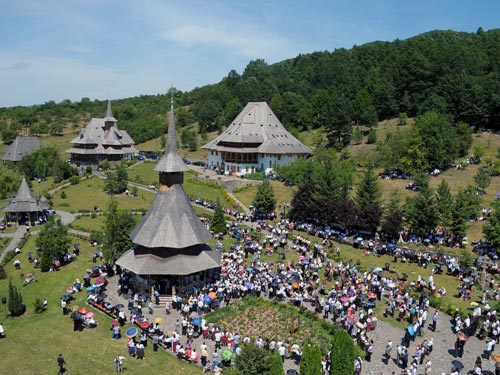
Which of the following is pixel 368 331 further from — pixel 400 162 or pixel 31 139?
pixel 31 139

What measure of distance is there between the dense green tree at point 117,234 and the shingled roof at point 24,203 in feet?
63.5

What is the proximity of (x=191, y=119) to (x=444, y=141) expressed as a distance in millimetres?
81005

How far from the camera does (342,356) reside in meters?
21.7

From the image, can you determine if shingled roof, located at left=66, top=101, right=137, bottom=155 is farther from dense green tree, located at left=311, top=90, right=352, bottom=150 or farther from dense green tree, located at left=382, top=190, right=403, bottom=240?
dense green tree, located at left=382, top=190, right=403, bottom=240

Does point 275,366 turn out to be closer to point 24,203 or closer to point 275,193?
point 275,193

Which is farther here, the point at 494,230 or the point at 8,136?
the point at 8,136

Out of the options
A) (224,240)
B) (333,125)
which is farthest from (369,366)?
(333,125)

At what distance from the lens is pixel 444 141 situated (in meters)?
64.0

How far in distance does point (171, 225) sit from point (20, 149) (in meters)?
75.0

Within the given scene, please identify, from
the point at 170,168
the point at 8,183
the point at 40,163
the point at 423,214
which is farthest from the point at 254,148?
the point at 170,168

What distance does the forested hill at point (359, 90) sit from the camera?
81.4 metres

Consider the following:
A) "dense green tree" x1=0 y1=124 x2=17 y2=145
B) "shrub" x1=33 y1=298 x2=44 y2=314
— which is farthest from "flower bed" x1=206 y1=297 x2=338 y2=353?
"dense green tree" x1=0 y1=124 x2=17 y2=145

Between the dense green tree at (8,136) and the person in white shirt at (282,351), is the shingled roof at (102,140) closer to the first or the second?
the dense green tree at (8,136)

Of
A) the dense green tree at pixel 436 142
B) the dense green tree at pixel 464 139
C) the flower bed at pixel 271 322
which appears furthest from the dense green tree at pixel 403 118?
the flower bed at pixel 271 322
